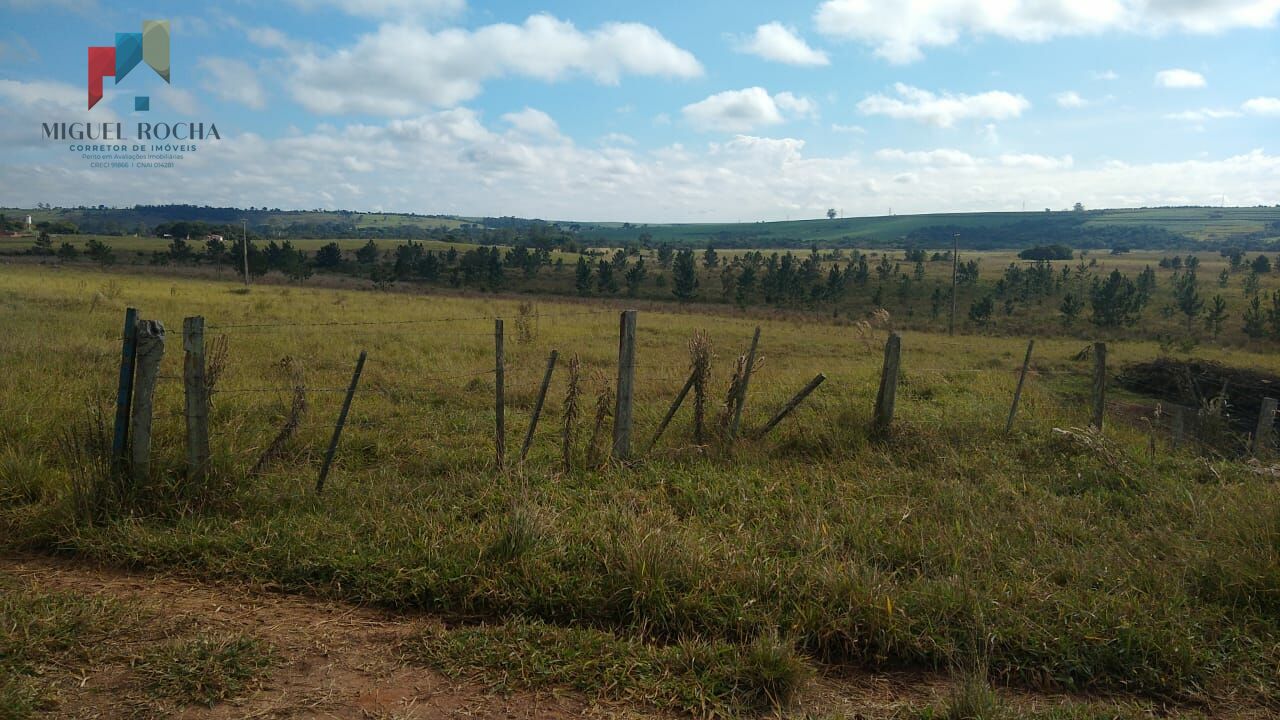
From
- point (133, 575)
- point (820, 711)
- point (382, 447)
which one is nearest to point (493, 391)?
point (382, 447)

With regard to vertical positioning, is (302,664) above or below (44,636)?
below

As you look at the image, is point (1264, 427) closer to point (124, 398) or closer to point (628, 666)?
point (628, 666)

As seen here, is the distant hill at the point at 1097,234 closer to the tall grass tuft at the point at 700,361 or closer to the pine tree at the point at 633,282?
the pine tree at the point at 633,282

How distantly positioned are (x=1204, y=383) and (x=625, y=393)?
1887 cm

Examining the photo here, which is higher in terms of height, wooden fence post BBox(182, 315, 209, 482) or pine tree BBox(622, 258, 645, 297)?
pine tree BBox(622, 258, 645, 297)

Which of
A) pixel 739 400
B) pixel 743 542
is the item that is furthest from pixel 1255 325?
pixel 743 542

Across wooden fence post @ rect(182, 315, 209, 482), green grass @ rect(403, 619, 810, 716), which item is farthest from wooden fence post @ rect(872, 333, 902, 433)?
wooden fence post @ rect(182, 315, 209, 482)

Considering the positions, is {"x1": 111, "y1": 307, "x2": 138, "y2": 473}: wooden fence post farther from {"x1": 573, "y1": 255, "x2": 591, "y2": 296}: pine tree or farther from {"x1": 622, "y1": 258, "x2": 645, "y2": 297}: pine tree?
{"x1": 622, "y1": 258, "x2": 645, "y2": 297}: pine tree

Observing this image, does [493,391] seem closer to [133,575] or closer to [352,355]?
[352,355]

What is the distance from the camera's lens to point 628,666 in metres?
3.71

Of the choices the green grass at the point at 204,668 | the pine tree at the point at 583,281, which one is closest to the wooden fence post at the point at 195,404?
the green grass at the point at 204,668

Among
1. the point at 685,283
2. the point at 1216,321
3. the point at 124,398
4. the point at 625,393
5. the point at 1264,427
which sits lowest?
the point at 1264,427

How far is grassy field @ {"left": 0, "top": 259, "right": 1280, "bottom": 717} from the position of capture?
12.6 ft

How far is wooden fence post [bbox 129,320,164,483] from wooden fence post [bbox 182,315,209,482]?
0.62ft
